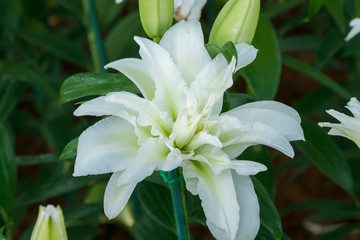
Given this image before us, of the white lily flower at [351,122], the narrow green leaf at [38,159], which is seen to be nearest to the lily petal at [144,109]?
the white lily flower at [351,122]

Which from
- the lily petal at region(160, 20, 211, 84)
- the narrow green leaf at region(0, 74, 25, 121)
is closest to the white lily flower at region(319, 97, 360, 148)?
the lily petal at region(160, 20, 211, 84)

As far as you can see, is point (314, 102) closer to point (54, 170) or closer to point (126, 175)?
point (54, 170)

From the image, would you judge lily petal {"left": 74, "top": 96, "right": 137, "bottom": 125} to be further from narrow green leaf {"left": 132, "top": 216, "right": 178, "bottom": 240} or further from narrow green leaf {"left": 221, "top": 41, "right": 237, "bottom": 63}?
narrow green leaf {"left": 132, "top": 216, "right": 178, "bottom": 240}

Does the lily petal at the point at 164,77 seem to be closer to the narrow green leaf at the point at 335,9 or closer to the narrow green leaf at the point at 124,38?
the narrow green leaf at the point at 335,9

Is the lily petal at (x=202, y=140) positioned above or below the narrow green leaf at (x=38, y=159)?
above

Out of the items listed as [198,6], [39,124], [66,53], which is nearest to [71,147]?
[198,6]

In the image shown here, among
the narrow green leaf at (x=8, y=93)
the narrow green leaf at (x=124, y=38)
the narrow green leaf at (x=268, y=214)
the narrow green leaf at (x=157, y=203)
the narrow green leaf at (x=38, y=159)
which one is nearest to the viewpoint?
the narrow green leaf at (x=268, y=214)
